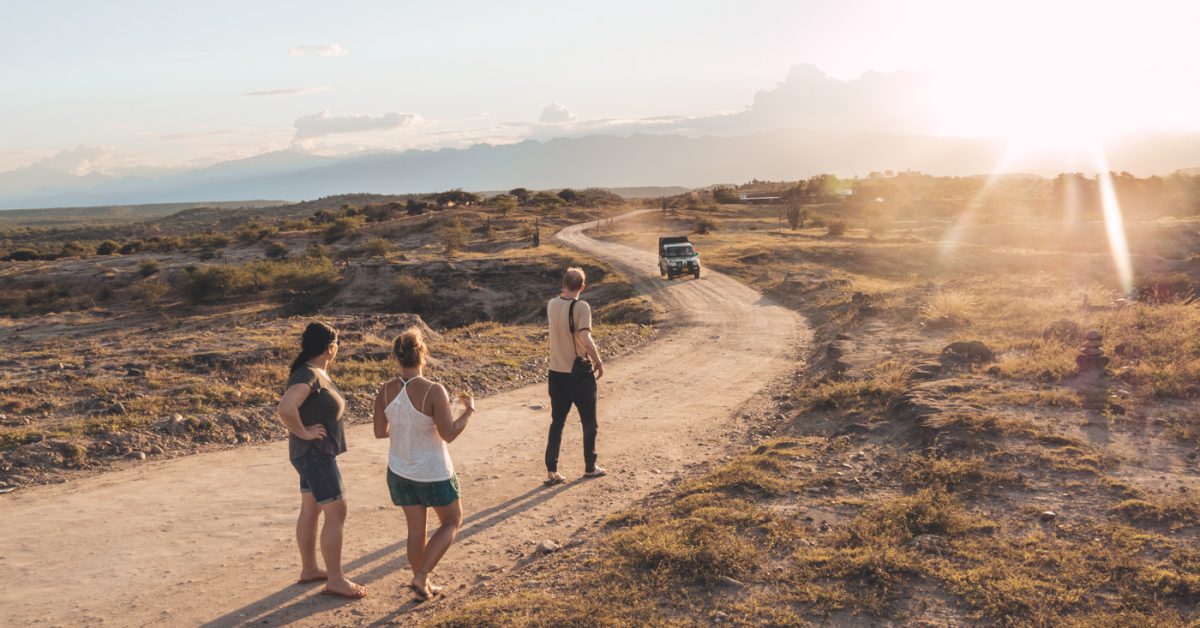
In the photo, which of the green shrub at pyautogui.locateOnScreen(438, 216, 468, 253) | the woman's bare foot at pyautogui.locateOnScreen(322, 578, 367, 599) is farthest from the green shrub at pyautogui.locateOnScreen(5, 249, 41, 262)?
the woman's bare foot at pyautogui.locateOnScreen(322, 578, 367, 599)

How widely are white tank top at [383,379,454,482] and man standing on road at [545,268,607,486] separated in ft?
7.98

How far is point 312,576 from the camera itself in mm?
5418

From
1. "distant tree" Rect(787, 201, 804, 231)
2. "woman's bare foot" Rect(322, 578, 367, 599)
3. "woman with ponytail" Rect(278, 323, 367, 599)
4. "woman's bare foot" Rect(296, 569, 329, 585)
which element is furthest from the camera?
"distant tree" Rect(787, 201, 804, 231)

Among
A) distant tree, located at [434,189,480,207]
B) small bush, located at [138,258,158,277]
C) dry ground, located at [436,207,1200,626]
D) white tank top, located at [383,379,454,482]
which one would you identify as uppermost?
distant tree, located at [434,189,480,207]

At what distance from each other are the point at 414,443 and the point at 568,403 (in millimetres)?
2908

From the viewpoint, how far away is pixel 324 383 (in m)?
4.96

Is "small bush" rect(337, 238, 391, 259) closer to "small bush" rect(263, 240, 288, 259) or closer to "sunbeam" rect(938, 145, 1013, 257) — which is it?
"small bush" rect(263, 240, 288, 259)

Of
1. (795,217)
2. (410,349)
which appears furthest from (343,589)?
(795,217)

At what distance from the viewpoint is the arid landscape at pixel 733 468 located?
5.03m

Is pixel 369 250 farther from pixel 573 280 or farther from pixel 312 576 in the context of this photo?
pixel 312 576

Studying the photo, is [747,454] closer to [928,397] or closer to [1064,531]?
[928,397]

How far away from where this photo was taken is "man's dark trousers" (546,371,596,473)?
7.38 m

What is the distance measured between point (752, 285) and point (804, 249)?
10.00 meters

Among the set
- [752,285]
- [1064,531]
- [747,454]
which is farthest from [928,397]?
[752,285]
